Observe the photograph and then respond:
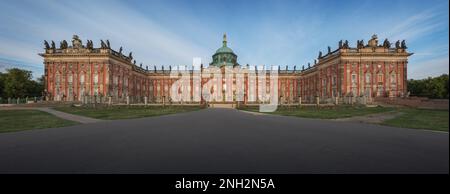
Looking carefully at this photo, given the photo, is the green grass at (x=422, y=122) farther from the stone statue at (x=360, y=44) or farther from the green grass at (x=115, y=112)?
the stone statue at (x=360, y=44)

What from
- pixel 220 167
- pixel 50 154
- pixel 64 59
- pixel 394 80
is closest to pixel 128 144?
pixel 50 154

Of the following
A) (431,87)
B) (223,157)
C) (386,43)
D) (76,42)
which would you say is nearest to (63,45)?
(76,42)

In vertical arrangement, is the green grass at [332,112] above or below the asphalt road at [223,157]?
below

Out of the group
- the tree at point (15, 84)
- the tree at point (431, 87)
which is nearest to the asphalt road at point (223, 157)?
the tree at point (431, 87)

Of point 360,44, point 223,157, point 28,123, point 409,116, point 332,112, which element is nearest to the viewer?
point 223,157

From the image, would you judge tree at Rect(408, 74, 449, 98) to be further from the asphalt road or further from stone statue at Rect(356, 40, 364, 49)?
the asphalt road

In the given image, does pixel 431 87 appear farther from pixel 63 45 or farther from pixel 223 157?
pixel 63 45

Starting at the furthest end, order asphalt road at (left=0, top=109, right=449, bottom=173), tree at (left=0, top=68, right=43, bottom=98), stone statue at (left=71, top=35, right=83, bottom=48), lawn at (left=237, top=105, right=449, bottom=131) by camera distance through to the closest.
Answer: tree at (left=0, top=68, right=43, bottom=98)
stone statue at (left=71, top=35, right=83, bottom=48)
lawn at (left=237, top=105, right=449, bottom=131)
asphalt road at (left=0, top=109, right=449, bottom=173)

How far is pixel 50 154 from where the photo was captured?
19.7ft

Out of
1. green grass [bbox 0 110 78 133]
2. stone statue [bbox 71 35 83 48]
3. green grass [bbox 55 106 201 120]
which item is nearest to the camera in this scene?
green grass [bbox 0 110 78 133]

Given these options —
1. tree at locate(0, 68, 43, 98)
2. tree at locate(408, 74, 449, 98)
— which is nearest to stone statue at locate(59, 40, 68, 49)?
tree at locate(0, 68, 43, 98)

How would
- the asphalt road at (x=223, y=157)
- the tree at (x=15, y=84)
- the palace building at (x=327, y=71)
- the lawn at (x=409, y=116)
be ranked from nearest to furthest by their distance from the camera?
the asphalt road at (x=223, y=157) < the lawn at (x=409, y=116) < the palace building at (x=327, y=71) < the tree at (x=15, y=84)
